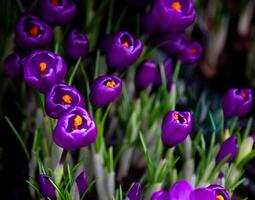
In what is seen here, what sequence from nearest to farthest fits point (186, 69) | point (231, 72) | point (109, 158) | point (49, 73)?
point (49, 73) → point (109, 158) → point (186, 69) → point (231, 72)

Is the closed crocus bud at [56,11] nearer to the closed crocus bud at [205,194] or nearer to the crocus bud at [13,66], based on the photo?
the crocus bud at [13,66]

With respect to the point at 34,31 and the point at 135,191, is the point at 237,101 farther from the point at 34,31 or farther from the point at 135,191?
the point at 34,31

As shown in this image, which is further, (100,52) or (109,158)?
(100,52)

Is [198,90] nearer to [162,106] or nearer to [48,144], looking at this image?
[162,106]

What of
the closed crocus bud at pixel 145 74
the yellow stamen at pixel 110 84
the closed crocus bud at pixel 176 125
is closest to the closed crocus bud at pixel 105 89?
the yellow stamen at pixel 110 84

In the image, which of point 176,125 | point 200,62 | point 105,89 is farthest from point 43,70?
point 200,62

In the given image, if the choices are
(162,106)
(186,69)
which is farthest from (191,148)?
(186,69)

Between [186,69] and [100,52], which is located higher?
[100,52]
